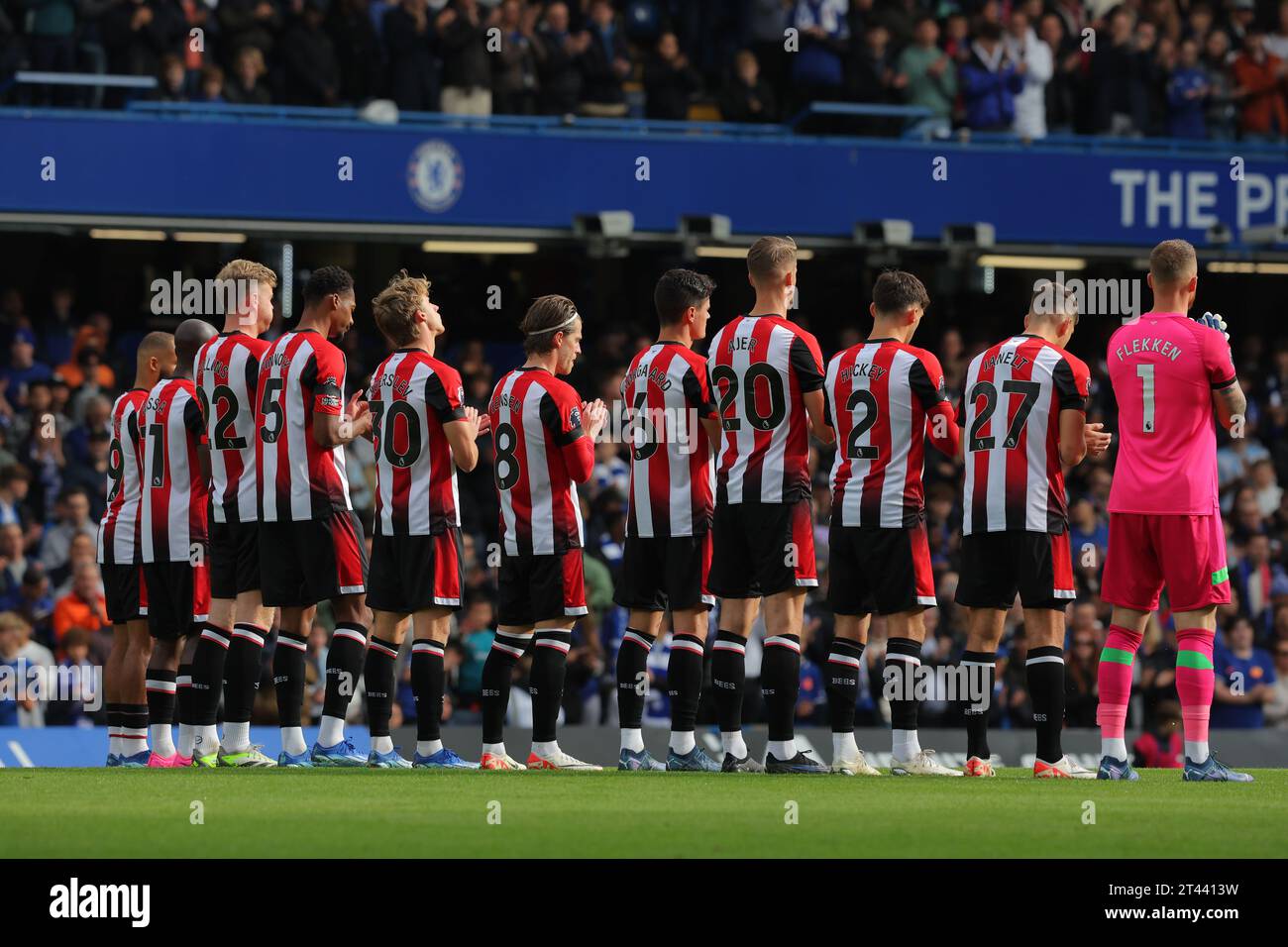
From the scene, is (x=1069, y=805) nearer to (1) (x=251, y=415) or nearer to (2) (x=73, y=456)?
(1) (x=251, y=415)

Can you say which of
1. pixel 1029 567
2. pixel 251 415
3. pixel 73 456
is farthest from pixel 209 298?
pixel 1029 567

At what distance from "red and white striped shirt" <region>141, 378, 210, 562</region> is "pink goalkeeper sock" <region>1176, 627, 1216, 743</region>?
218 inches

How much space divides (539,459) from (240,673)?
204cm

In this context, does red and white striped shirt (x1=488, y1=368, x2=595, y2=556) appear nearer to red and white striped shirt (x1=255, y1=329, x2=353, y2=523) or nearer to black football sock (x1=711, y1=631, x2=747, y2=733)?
red and white striped shirt (x1=255, y1=329, x2=353, y2=523)

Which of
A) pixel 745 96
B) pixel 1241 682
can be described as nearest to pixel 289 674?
pixel 1241 682

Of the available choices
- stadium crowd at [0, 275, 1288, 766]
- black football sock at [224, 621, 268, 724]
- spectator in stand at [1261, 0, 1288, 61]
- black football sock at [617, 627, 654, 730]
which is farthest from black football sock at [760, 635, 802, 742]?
spectator in stand at [1261, 0, 1288, 61]

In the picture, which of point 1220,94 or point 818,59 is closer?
point 818,59

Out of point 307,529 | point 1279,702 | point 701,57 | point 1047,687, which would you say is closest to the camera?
point 1047,687

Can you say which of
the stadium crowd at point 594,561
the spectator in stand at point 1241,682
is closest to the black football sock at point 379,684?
the stadium crowd at point 594,561

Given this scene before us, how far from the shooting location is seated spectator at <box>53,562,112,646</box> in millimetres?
15930

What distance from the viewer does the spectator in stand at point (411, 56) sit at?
20.6m

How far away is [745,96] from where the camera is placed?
21.7 m

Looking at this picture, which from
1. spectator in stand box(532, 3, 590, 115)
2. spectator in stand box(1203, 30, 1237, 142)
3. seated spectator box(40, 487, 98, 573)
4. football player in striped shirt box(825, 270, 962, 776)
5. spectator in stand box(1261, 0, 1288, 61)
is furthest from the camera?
spectator in stand box(1261, 0, 1288, 61)

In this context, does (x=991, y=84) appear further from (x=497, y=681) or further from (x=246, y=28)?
(x=497, y=681)
